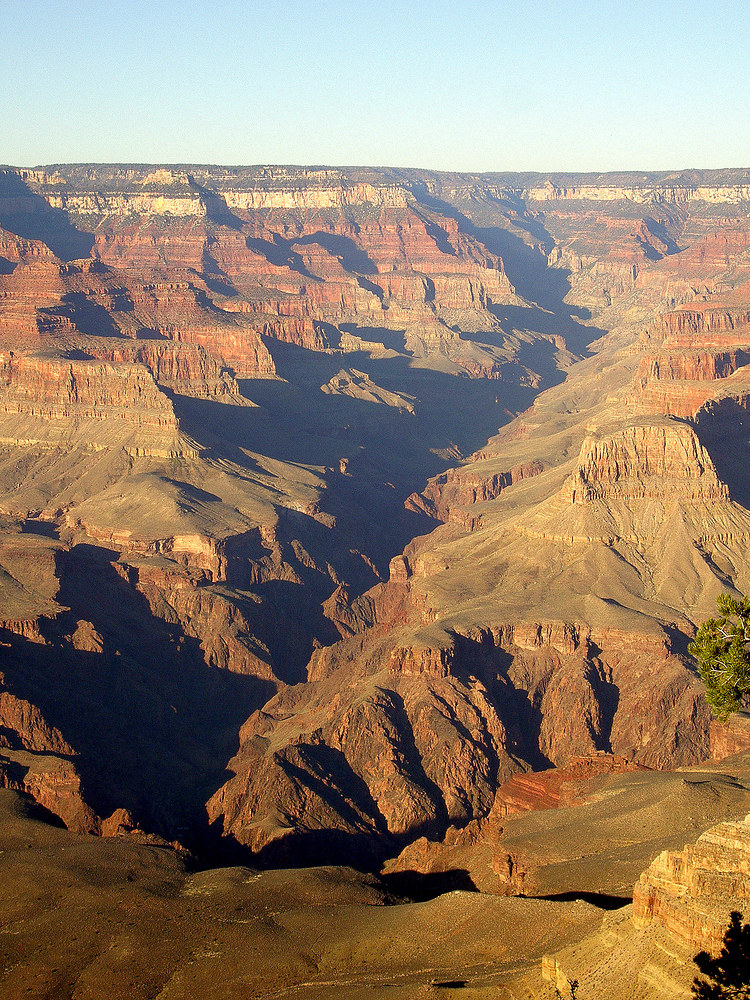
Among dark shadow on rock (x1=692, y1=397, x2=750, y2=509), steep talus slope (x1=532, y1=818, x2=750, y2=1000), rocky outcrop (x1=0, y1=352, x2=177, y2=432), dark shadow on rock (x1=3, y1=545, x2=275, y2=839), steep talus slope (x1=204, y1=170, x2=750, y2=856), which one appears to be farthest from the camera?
rocky outcrop (x1=0, y1=352, x2=177, y2=432)

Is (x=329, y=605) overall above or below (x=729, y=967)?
above

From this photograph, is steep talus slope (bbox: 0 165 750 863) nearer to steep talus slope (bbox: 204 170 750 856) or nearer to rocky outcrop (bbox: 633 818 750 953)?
steep talus slope (bbox: 204 170 750 856)

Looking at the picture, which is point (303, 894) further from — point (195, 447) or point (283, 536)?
point (195, 447)

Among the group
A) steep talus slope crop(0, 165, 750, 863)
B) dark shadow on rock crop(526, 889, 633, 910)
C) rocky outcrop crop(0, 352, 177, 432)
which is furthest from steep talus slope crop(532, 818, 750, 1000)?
rocky outcrop crop(0, 352, 177, 432)

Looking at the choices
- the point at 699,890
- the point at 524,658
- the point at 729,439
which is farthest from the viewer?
the point at 729,439

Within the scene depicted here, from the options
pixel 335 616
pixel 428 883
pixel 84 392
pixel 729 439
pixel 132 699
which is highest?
pixel 84 392

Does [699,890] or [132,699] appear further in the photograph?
[132,699]

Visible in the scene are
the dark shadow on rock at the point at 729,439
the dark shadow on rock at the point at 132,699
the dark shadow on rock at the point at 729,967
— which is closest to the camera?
the dark shadow on rock at the point at 729,967

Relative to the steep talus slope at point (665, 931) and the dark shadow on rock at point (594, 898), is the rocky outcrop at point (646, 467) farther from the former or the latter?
the steep talus slope at point (665, 931)

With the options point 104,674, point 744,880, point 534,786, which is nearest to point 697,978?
point 744,880

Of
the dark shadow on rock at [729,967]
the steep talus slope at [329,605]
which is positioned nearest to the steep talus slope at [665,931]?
the dark shadow on rock at [729,967]

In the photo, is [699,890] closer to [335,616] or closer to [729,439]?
[335,616]

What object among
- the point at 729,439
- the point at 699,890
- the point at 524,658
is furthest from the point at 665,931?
the point at 729,439
